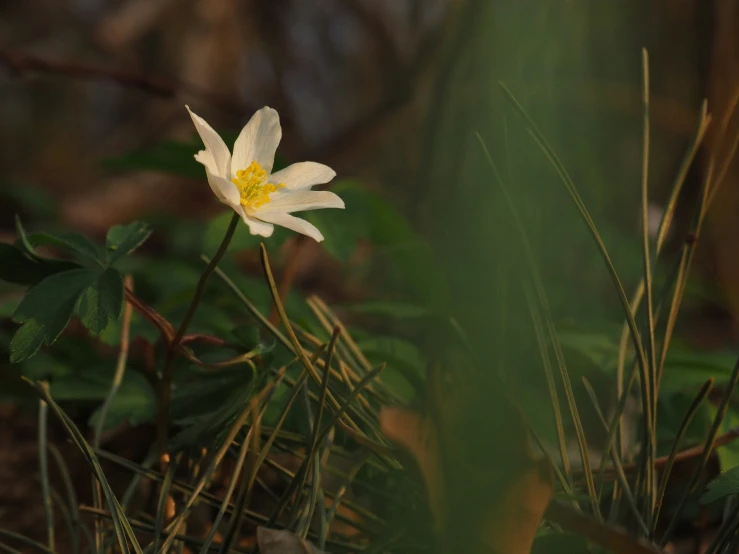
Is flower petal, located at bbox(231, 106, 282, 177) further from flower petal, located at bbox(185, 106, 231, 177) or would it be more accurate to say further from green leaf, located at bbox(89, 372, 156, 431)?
green leaf, located at bbox(89, 372, 156, 431)

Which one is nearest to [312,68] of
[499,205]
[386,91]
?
[386,91]

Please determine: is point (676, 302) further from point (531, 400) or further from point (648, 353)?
point (531, 400)

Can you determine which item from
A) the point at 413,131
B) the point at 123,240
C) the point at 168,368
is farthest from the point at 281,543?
the point at 413,131

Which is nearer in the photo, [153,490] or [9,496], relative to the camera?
[153,490]

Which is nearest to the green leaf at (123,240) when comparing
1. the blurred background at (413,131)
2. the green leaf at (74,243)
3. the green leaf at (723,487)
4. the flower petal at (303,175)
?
the green leaf at (74,243)

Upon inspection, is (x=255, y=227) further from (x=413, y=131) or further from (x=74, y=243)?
(x=413, y=131)
